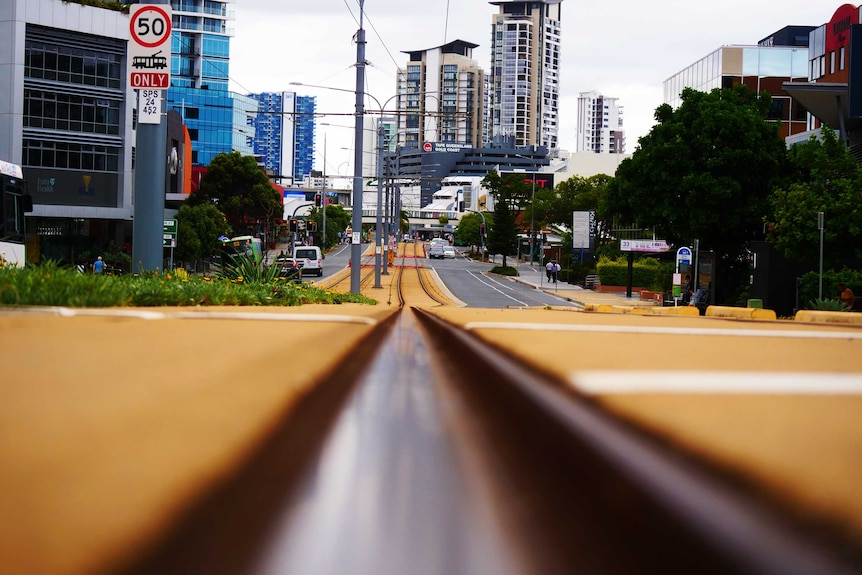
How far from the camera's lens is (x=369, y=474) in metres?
1.18

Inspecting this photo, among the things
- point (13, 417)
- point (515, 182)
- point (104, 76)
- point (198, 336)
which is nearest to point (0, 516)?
point (13, 417)

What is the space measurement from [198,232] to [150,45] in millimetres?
38237

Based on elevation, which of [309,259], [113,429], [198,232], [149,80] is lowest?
[113,429]

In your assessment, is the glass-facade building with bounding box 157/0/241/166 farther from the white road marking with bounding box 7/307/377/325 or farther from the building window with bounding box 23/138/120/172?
the white road marking with bounding box 7/307/377/325

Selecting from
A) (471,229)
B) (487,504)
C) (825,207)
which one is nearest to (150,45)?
(487,504)

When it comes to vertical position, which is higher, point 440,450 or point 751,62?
point 751,62

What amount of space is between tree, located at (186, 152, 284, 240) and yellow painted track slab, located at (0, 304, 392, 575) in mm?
57718

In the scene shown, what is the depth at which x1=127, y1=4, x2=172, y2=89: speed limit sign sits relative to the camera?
11.0 meters

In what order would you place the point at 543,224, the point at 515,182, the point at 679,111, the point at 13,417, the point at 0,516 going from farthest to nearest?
the point at 515,182
the point at 543,224
the point at 679,111
the point at 13,417
the point at 0,516

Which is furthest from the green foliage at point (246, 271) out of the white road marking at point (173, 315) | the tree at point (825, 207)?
the tree at point (825, 207)

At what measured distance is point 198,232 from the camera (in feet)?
158

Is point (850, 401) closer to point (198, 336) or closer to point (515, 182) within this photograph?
point (198, 336)

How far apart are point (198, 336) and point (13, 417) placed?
84cm

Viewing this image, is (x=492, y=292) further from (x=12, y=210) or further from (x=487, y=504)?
(x=487, y=504)
